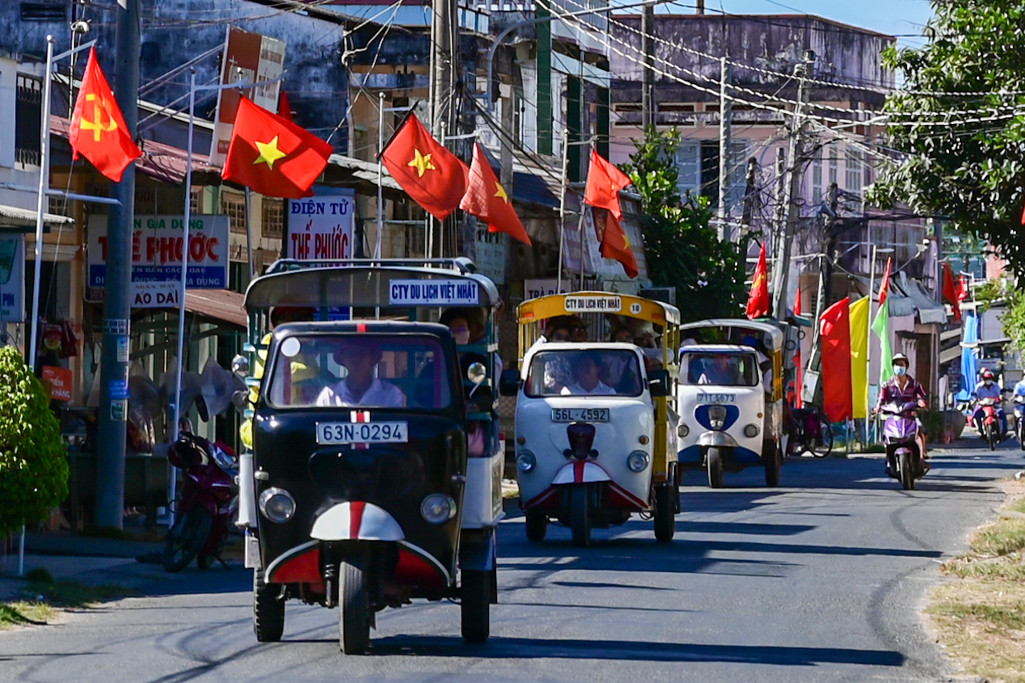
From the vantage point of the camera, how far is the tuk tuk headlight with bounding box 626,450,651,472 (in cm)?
1730

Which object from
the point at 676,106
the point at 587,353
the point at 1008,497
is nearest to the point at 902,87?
the point at 1008,497

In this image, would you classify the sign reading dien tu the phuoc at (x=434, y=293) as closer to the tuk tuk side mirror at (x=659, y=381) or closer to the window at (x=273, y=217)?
the tuk tuk side mirror at (x=659, y=381)

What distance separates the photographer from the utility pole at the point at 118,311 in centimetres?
1775

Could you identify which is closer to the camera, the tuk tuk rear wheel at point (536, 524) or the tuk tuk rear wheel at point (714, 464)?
the tuk tuk rear wheel at point (536, 524)

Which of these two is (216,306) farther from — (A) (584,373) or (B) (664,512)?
(B) (664,512)

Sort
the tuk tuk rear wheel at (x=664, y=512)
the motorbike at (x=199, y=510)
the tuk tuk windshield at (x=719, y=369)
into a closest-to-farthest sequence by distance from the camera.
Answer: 1. the motorbike at (x=199, y=510)
2. the tuk tuk rear wheel at (x=664, y=512)
3. the tuk tuk windshield at (x=719, y=369)

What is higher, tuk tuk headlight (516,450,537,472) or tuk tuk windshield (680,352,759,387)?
tuk tuk windshield (680,352,759,387)

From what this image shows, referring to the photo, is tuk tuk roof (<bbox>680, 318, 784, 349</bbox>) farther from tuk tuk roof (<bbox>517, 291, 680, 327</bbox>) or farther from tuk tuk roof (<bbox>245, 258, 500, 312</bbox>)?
tuk tuk roof (<bbox>245, 258, 500, 312</bbox>)

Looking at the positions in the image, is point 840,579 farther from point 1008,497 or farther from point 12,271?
point 1008,497

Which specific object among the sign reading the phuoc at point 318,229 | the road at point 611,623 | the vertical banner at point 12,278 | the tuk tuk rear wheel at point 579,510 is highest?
the sign reading the phuoc at point 318,229

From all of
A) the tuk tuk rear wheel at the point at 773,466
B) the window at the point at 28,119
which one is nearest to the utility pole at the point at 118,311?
the window at the point at 28,119

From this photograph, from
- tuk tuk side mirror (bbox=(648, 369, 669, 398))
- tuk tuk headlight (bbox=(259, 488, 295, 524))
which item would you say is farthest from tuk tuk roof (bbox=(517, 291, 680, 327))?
tuk tuk headlight (bbox=(259, 488, 295, 524))

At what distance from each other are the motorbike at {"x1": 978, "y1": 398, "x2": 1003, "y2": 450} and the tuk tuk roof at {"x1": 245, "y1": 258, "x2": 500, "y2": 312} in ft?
105

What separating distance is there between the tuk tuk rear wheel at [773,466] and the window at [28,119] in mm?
12272
